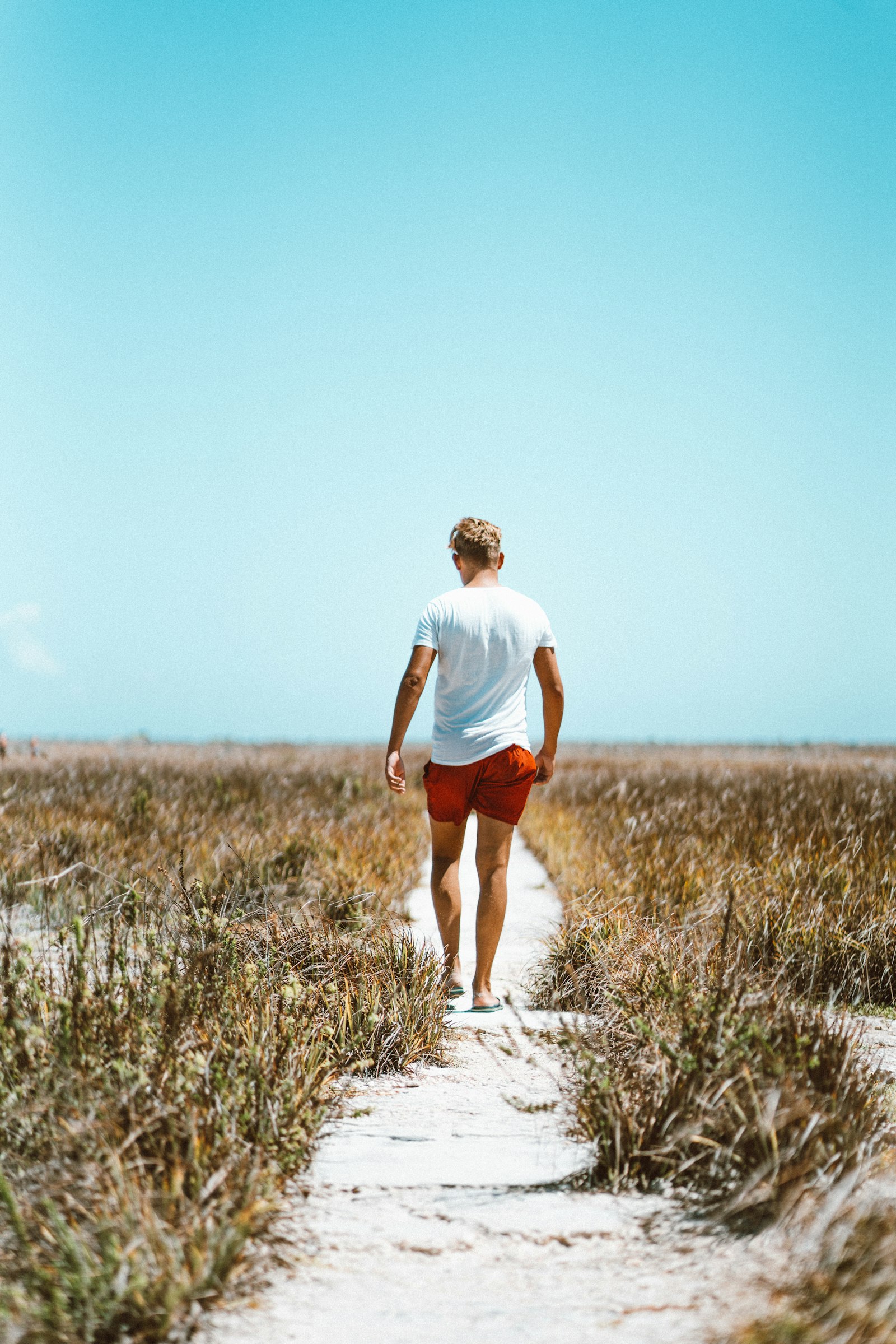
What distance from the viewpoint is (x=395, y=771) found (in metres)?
4.83

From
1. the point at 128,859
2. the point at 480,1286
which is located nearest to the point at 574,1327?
the point at 480,1286

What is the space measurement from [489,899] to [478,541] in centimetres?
169

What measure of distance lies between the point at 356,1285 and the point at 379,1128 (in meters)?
0.91

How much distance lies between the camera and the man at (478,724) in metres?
4.80

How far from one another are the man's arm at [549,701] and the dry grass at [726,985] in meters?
0.77

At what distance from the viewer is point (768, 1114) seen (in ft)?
8.20

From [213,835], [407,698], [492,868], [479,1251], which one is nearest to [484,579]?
[407,698]

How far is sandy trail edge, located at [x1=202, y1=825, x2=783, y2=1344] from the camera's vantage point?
2174 millimetres

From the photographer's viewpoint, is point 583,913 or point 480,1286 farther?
point 583,913

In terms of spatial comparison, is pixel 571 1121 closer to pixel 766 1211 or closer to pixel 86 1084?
pixel 766 1211

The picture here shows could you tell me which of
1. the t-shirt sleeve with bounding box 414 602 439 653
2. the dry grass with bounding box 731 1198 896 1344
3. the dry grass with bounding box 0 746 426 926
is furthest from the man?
the dry grass with bounding box 731 1198 896 1344

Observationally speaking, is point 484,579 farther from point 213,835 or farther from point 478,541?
point 213,835

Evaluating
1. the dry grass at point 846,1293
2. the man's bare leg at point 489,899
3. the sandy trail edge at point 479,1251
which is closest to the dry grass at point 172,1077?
the sandy trail edge at point 479,1251

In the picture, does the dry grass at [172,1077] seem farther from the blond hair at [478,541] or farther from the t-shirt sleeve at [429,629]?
the blond hair at [478,541]
